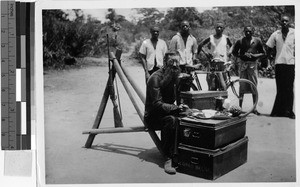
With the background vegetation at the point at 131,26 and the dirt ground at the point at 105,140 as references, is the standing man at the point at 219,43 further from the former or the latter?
the dirt ground at the point at 105,140

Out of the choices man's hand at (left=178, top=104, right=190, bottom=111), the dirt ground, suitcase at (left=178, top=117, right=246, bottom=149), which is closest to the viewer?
suitcase at (left=178, top=117, right=246, bottom=149)

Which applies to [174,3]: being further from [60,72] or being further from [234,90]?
[60,72]

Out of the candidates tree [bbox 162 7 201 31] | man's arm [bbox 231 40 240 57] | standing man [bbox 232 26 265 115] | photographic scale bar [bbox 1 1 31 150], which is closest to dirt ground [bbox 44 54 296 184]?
standing man [bbox 232 26 265 115]

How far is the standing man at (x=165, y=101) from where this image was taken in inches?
132

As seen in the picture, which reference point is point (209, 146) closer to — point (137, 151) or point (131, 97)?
point (137, 151)

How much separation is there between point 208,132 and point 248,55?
882 mm

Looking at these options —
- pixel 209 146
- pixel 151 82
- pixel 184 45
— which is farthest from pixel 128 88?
pixel 209 146

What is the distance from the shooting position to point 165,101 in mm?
3410

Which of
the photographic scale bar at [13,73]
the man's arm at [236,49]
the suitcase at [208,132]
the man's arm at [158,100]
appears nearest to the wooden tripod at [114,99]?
the man's arm at [158,100]

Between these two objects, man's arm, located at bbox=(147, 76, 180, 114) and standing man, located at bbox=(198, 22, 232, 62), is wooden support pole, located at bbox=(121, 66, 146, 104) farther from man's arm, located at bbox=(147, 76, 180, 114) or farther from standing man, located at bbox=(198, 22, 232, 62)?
standing man, located at bbox=(198, 22, 232, 62)

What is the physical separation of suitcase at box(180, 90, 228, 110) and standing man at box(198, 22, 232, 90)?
0.25 ft

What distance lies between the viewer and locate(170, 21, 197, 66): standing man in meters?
3.48

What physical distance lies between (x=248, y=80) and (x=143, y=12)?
116 centimetres

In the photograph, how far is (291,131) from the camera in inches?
138
